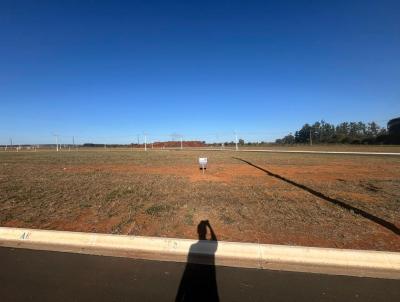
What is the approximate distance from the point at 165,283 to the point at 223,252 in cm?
114

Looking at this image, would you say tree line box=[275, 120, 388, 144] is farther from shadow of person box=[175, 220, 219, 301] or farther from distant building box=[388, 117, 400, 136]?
shadow of person box=[175, 220, 219, 301]

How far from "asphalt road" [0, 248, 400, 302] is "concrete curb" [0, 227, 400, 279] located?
0.78 feet

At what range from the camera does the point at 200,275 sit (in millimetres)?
4039

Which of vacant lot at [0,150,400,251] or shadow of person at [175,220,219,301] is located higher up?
vacant lot at [0,150,400,251]

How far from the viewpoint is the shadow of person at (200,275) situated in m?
3.54

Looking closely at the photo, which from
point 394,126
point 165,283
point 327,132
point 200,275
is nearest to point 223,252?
point 200,275

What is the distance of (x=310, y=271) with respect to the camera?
13.8 ft

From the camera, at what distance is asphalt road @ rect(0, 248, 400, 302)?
138 inches

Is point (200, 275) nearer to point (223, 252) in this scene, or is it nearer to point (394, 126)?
point (223, 252)

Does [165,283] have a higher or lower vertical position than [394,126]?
lower

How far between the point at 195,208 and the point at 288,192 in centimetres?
344

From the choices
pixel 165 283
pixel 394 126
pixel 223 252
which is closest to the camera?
pixel 165 283

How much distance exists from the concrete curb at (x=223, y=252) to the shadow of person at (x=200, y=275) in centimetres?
1

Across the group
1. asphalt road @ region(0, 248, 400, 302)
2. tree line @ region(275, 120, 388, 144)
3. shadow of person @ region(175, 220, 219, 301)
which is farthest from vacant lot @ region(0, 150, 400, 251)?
tree line @ region(275, 120, 388, 144)
